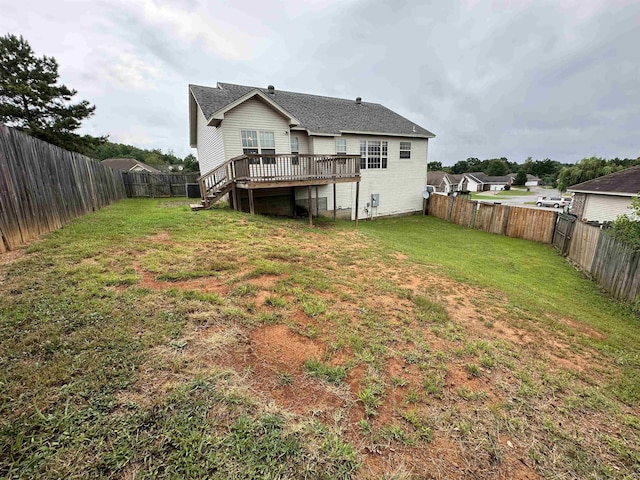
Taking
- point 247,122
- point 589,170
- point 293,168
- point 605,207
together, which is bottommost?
point 605,207

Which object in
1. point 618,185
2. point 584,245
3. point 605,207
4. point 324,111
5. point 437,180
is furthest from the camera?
point 437,180

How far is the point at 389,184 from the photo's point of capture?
17.6 metres

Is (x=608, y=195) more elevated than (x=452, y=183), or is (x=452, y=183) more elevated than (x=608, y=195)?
(x=452, y=183)

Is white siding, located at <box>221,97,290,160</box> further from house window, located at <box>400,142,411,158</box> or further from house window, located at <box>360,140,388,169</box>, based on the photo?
house window, located at <box>400,142,411,158</box>

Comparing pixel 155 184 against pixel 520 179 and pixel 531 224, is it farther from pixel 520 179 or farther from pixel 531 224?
pixel 520 179

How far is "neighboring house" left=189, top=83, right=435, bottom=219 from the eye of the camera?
444 inches

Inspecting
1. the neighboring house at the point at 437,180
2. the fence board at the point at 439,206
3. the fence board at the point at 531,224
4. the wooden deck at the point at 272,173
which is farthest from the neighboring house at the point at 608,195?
the neighboring house at the point at 437,180

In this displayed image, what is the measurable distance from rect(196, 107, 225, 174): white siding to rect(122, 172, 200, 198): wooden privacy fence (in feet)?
15.7

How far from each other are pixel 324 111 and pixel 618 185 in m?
20.3

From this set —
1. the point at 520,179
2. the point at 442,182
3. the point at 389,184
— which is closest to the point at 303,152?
the point at 389,184

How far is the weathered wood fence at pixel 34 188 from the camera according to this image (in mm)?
4863

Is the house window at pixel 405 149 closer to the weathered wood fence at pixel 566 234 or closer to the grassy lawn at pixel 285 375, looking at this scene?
the weathered wood fence at pixel 566 234

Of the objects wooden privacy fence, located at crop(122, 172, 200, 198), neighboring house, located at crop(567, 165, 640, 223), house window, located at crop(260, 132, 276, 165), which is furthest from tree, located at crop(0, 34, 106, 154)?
neighboring house, located at crop(567, 165, 640, 223)

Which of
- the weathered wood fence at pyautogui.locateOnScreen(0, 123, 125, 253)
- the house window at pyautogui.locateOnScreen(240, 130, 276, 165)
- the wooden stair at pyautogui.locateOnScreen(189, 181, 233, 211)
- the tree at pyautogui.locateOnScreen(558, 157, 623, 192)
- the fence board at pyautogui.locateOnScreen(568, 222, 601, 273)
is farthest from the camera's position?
the tree at pyautogui.locateOnScreen(558, 157, 623, 192)
